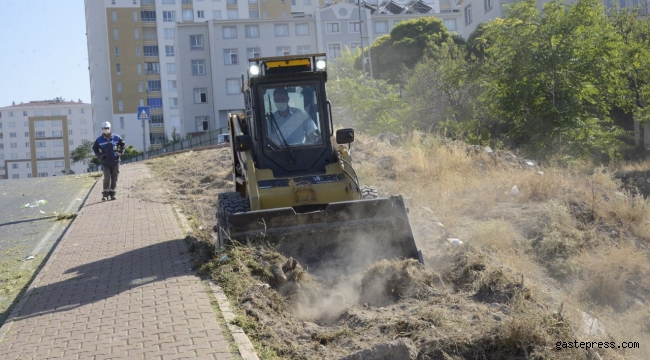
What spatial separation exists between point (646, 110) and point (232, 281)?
21.9 metres

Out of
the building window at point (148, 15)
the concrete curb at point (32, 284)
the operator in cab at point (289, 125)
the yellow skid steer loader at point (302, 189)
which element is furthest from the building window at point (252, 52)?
the operator in cab at point (289, 125)

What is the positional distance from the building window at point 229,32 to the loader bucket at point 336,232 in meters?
65.7

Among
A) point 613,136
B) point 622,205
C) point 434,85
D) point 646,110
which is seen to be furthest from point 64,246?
point 434,85

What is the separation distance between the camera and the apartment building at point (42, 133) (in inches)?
6407

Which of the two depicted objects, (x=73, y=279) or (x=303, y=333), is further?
(x=73, y=279)

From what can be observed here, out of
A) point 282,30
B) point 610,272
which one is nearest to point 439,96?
point 610,272

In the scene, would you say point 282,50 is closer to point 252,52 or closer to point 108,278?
point 252,52

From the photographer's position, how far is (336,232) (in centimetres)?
945

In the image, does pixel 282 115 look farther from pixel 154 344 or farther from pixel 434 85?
pixel 434 85

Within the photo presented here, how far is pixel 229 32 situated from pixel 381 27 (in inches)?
680

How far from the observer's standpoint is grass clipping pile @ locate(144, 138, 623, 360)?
20.5ft

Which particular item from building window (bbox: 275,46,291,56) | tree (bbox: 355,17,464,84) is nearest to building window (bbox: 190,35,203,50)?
building window (bbox: 275,46,291,56)

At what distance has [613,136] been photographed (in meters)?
24.4

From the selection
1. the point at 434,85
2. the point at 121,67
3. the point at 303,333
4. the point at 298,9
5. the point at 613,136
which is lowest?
the point at 303,333
